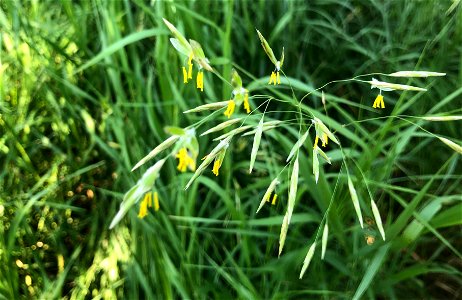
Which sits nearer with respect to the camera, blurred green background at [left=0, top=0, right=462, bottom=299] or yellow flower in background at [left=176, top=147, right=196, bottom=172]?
yellow flower in background at [left=176, top=147, right=196, bottom=172]

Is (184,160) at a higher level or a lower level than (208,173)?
higher

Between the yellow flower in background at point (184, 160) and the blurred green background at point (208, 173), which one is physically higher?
the yellow flower in background at point (184, 160)

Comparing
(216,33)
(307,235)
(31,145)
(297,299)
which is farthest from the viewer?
(216,33)

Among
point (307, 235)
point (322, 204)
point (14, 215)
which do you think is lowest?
point (307, 235)

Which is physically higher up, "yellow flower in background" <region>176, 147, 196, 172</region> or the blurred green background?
"yellow flower in background" <region>176, 147, 196, 172</region>

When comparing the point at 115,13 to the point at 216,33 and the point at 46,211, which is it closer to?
the point at 216,33

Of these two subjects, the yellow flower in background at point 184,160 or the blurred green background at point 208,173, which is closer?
the yellow flower in background at point 184,160

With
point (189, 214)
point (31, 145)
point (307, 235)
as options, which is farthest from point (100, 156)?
point (307, 235)

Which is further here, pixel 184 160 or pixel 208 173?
pixel 208 173
